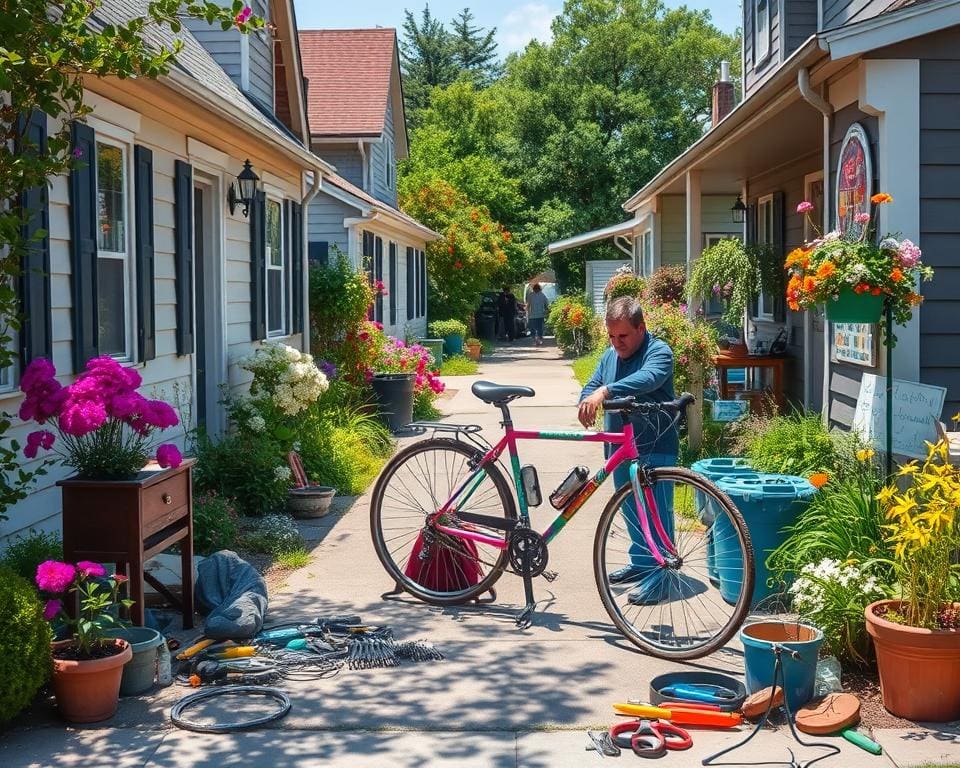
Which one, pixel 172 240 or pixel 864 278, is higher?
pixel 172 240

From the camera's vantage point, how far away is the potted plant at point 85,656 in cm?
470

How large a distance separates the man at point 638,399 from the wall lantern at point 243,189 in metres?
5.17

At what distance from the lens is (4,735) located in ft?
15.2

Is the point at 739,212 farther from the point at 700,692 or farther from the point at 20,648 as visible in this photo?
the point at 20,648

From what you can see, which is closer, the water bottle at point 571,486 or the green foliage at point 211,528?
the water bottle at point 571,486

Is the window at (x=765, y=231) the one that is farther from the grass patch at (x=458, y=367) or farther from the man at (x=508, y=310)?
the man at (x=508, y=310)

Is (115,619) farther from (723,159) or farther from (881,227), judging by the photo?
(723,159)

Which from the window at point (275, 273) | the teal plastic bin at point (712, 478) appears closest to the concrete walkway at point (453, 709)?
the teal plastic bin at point (712, 478)

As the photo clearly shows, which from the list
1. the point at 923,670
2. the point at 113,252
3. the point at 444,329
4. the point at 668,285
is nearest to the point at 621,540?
the point at 923,670

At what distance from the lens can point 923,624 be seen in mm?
4727

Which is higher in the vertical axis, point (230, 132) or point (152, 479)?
point (230, 132)

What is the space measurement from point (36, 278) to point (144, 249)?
6.15ft

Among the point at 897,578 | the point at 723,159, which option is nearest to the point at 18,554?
the point at 897,578

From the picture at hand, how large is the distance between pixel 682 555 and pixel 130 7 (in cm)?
633
